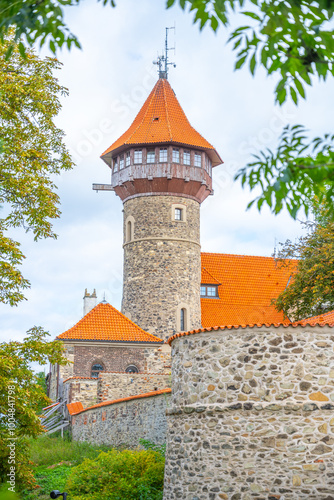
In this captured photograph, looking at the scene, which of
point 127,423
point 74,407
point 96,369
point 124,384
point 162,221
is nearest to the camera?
point 127,423

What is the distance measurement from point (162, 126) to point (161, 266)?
22.6 ft

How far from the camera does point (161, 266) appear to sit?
3073cm

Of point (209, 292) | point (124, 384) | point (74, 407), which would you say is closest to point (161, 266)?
point (209, 292)

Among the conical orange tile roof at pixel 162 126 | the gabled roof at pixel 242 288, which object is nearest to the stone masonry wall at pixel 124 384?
the gabled roof at pixel 242 288

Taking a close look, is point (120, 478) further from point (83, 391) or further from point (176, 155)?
point (176, 155)

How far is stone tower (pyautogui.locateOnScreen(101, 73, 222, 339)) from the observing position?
3039 centimetres

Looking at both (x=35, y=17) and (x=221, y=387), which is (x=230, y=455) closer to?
(x=221, y=387)

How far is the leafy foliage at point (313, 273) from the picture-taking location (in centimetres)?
2275

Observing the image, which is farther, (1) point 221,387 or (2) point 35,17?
(1) point 221,387

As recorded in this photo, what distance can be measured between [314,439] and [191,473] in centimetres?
230

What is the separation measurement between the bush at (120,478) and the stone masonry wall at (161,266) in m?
15.3

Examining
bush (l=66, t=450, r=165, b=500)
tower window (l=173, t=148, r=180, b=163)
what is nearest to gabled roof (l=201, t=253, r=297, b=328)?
tower window (l=173, t=148, r=180, b=163)

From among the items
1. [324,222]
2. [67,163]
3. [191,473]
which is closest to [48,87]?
[67,163]

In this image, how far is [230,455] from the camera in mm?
11211
